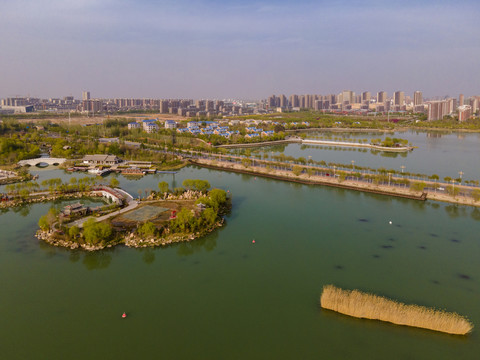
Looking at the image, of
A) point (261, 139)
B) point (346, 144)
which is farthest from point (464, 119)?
point (261, 139)

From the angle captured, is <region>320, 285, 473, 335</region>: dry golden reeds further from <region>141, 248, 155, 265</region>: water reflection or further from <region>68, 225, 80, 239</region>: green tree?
<region>68, 225, 80, 239</region>: green tree

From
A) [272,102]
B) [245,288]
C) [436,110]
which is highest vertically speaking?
[272,102]

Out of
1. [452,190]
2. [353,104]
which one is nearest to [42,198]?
[452,190]

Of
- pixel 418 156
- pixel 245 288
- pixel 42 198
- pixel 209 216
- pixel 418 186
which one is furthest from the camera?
pixel 418 156

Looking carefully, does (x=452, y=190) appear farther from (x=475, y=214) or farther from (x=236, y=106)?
(x=236, y=106)

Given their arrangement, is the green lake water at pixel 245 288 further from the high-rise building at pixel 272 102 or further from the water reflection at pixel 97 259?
the high-rise building at pixel 272 102
